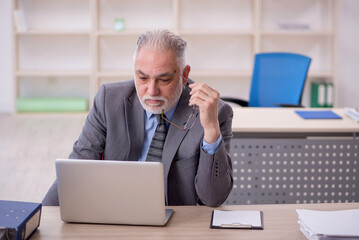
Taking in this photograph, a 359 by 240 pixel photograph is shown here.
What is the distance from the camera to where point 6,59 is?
21.7ft

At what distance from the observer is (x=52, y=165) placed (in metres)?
4.65

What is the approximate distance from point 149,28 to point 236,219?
4885 mm

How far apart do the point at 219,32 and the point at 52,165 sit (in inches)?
102

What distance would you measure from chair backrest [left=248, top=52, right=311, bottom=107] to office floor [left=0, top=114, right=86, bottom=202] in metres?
1.70

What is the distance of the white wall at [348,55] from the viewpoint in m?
6.56

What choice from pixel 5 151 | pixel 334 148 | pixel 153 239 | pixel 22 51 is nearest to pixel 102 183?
pixel 153 239

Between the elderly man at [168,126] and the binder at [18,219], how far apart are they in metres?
0.35

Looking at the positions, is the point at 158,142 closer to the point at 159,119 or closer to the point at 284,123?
the point at 159,119

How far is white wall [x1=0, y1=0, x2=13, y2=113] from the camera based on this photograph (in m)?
6.54

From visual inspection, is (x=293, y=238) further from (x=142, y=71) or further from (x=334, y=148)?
(x=334, y=148)

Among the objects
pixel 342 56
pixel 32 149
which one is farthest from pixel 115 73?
pixel 342 56

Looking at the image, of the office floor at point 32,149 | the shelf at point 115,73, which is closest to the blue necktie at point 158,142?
the office floor at point 32,149

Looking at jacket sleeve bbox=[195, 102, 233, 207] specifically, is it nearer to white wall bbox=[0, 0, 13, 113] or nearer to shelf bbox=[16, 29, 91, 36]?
shelf bbox=[16, 29, 91, 36]

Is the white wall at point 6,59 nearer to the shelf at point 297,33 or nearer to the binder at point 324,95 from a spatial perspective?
the shelf at point 297,33
